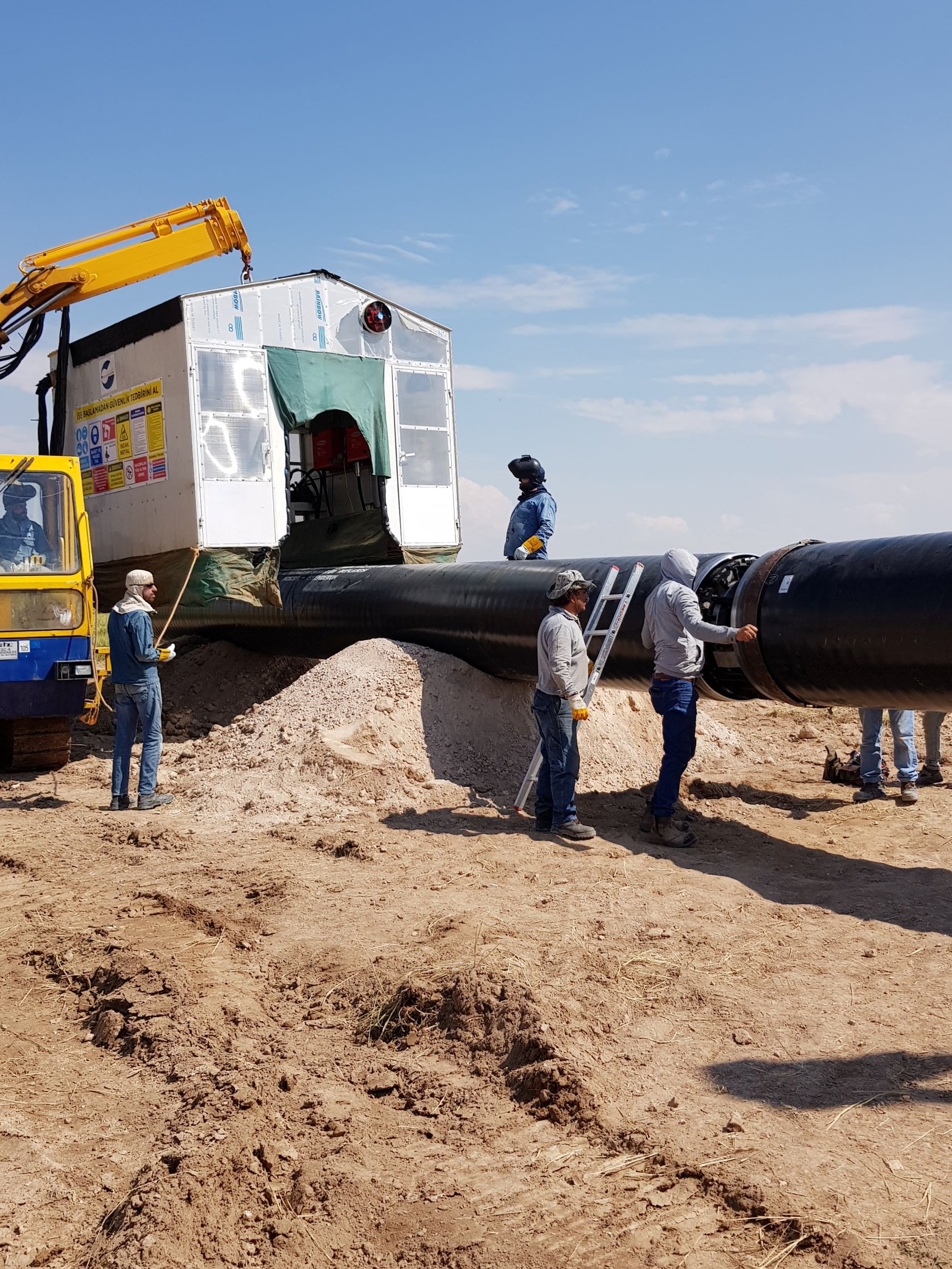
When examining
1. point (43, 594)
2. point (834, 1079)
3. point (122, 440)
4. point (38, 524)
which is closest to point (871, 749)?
point (834, 1079)

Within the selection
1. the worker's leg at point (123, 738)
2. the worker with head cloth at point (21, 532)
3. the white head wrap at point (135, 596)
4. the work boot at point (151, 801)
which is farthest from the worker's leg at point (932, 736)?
the worker with head cloth at point (21, 532)

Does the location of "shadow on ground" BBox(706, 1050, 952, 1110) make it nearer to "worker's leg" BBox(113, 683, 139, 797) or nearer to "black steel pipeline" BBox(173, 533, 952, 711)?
"black steel pipeline" BBox(173, 533, 952, 711)

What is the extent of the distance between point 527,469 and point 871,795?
4.12 m

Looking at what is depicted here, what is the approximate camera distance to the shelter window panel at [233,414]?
36.4 feet

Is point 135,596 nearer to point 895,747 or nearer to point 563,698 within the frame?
point 563,698

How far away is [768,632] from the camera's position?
268 inches

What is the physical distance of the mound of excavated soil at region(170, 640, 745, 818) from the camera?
8.34 m

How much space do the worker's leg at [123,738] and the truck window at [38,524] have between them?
1374 millimetres

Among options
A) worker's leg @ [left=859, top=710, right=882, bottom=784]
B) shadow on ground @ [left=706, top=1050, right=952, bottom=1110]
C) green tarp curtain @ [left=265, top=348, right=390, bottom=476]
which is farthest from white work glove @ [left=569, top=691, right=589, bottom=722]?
green tarp curtain @ [left=265, top=348, right=390, bottom=476]

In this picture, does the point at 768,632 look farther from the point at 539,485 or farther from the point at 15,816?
the point at 15,816

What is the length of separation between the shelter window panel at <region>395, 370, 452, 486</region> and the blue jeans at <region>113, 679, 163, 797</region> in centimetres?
474

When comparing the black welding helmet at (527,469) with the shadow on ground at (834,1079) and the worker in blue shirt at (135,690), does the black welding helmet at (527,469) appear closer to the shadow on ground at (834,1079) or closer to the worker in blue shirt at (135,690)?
the worker in blue shirt at (135,690)

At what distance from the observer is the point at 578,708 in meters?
7.14

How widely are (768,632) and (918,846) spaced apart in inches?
64.5
